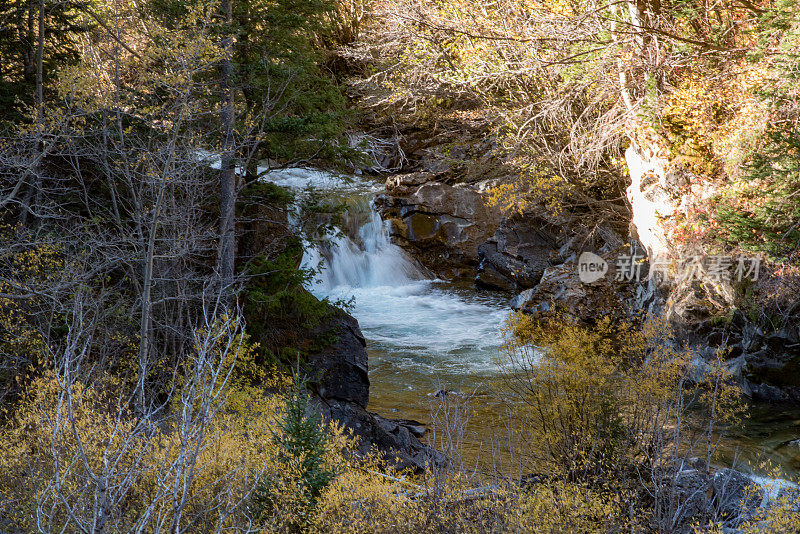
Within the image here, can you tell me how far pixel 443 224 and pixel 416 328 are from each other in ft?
17.8

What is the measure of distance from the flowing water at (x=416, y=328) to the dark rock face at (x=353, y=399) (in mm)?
515

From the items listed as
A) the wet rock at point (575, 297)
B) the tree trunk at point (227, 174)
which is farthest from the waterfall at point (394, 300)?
the tree trunk at point (227, 174)

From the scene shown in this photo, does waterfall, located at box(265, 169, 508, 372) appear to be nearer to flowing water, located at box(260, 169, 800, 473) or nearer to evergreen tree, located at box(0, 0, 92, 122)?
flowing water, located at box(260, 169, 800, 473)

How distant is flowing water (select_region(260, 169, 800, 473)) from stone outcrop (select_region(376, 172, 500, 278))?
47cm

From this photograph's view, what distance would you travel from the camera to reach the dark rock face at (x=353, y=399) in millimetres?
9156


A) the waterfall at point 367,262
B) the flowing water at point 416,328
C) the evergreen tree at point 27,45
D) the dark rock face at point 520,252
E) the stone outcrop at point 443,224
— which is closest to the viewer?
the flowing water at point 416,328

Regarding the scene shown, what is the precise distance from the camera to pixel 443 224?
64.1ft

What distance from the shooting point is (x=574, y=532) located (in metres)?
5.28

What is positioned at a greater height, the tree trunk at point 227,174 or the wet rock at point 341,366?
the tree trunk at point 227,174

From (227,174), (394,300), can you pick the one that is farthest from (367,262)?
(227,174)

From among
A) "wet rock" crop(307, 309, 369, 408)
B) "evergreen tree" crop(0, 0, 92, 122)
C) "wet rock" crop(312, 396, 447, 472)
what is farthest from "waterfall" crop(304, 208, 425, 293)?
"evergreen tree" crop(0, 0, 92, 122)

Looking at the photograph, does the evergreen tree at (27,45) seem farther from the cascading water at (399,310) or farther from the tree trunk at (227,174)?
the cascading water at (399,310)

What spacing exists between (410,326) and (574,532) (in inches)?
397

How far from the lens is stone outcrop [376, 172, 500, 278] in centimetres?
1944
